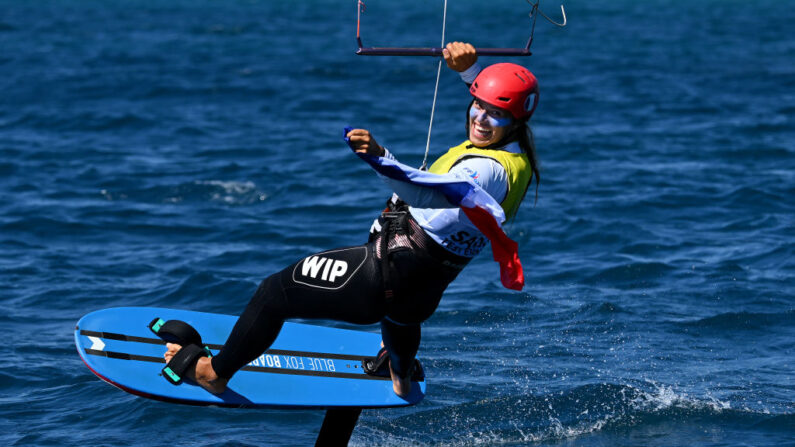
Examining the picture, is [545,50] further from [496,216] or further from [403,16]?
[496,216]

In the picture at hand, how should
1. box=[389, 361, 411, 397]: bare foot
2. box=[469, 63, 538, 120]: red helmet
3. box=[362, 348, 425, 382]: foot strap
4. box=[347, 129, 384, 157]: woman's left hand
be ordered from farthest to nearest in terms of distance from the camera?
box=[362, 348, 425, 382]: foot strap, box=[389, 361, 411, 397]: bare foot, box=[469, 63, 538, 120]: red helmet, box=[347, 129, 384, 157]: woman's left hand

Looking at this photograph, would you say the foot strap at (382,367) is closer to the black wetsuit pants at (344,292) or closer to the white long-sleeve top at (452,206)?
the black wetsuit pants at (344,292)

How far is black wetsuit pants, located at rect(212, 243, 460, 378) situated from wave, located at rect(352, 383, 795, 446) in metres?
1.55

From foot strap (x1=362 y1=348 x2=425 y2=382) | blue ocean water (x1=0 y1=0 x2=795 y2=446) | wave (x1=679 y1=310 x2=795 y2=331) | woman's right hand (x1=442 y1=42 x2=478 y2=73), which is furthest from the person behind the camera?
wave (x1=679 y1=310 x2=795 y2=331)

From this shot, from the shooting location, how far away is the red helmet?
5105 millimetres

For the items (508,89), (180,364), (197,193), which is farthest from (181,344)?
(197,193)

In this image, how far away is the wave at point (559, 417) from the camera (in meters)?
6.66

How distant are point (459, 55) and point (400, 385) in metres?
2.05

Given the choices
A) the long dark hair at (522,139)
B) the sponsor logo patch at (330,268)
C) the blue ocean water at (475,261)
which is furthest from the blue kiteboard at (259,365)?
the long dark hair at (522,139)

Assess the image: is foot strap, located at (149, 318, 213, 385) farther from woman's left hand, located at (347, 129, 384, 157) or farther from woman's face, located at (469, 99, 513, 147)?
woman's face, located at (469, 99, 513, 147)

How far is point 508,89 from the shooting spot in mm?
5102

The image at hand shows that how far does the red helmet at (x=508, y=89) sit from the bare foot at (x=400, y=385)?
1.86 m

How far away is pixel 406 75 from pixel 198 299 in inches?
655

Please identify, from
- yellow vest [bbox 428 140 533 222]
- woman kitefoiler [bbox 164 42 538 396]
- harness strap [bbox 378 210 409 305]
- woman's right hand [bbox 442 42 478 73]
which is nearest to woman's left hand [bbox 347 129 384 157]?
woman kitefoiler [bbox 164 42 538 396]
